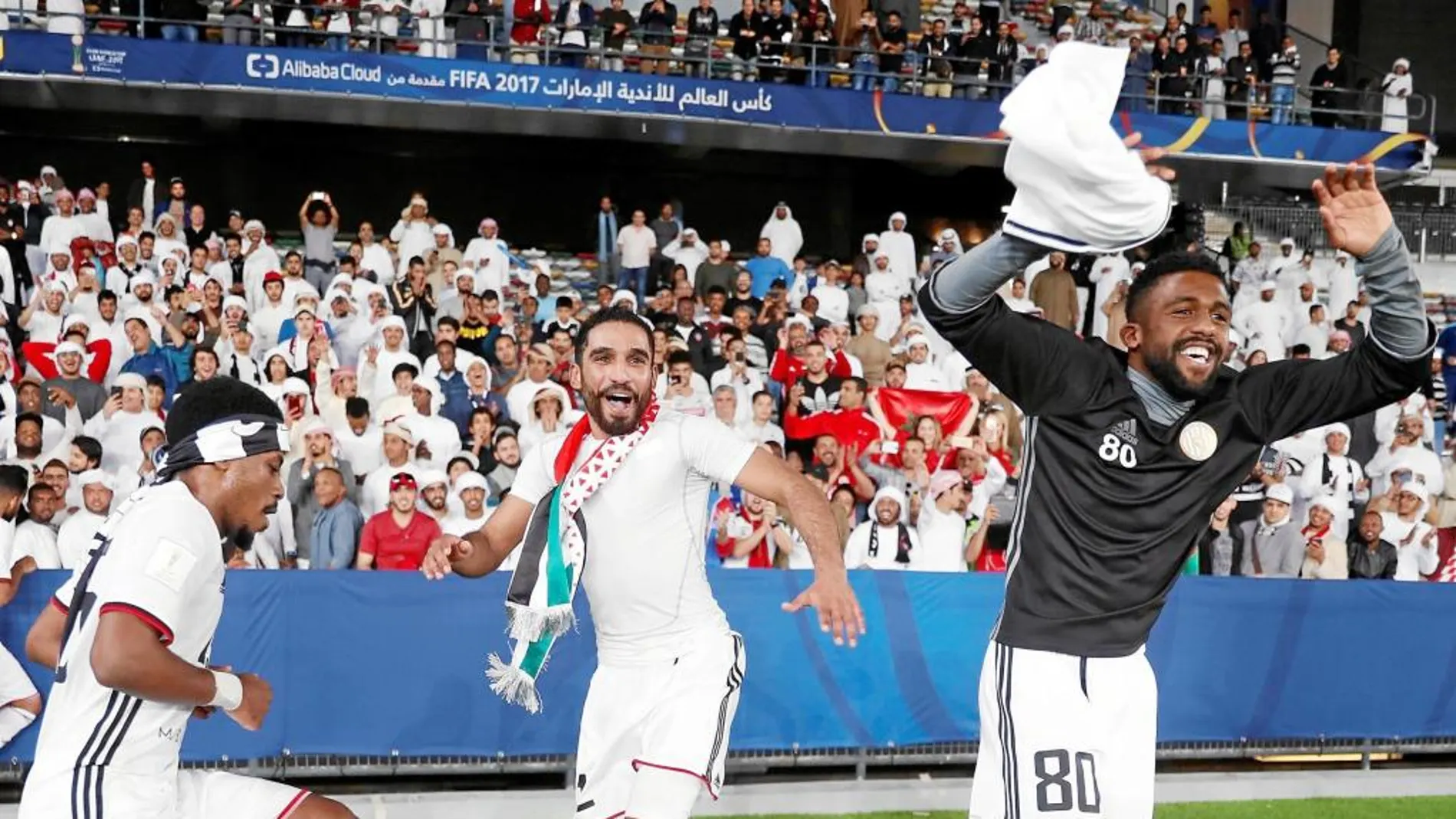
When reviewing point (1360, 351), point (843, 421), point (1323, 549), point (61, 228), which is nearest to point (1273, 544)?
point (1323, 549)

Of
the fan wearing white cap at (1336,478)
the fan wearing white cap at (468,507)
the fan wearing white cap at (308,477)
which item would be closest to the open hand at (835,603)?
the fan wearing white cap at (468,507)

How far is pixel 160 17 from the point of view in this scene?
20.9 meters

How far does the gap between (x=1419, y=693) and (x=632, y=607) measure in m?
6.44

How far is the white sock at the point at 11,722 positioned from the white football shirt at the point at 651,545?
431 cm

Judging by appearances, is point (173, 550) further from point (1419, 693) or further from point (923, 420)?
point (923, 420)

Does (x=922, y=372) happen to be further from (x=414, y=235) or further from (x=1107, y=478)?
(x=1107, y=478)

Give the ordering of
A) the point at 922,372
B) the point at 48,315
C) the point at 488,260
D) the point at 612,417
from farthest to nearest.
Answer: the point at 488,260 → the point at 922,372 → the point at 48,315 → the point at 612,417

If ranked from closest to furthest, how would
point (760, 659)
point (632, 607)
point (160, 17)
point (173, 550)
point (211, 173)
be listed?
point (173, 550)
point (632, 607)
point (760, 659)
point (160, 17)
point (211, 173)

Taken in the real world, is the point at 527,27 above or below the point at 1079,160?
above

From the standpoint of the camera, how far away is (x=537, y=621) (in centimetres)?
564

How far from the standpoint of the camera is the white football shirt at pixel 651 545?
5.56m

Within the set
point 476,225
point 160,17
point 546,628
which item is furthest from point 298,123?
point 546,628

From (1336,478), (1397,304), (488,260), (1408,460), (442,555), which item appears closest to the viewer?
(1397,304)

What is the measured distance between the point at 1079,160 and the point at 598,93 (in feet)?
62.0
